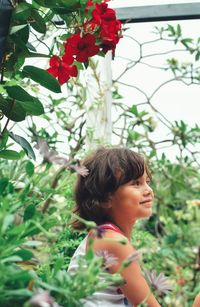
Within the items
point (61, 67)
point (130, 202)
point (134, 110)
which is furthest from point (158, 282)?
point (134, 110)

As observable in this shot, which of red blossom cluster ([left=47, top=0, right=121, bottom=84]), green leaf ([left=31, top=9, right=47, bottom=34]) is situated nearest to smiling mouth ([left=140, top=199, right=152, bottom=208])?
red blossom cluster ([left=47, top=0, right=121, bottom=84])

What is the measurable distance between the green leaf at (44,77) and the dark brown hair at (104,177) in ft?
1.64

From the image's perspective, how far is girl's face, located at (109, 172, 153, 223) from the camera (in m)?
1.83

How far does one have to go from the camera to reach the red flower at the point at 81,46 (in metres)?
1.43

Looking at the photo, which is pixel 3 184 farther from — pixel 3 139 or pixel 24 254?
pixel 3 139

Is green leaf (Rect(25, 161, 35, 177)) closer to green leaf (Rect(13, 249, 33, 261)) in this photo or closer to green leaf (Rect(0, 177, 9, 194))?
green leaf (Rect(0, 177, 9, 194))

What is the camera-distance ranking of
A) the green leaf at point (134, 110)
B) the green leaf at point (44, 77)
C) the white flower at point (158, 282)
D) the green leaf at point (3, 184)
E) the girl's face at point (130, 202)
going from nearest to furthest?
the white flower at point (158, 282), the green leaf at point (3, 184), the green leaf at point (44, 77), the girl's face at point (130, 202), the green leaf at point (134, 110)

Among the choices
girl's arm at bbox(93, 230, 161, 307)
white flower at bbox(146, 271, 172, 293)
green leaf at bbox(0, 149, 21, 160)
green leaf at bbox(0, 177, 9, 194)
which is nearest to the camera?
white flower at bbox(146, 271, 172, 293)

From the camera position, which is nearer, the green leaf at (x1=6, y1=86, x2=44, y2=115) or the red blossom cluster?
the green leaf at (x1=6, y1=86, x2=44, y2=115)

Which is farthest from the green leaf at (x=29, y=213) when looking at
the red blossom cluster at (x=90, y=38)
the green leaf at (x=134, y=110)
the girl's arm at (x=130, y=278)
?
the green leaf at (x=134, y=110)

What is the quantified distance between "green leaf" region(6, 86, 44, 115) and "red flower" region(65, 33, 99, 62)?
0.16 meters

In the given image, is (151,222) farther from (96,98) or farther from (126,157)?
(126,157)

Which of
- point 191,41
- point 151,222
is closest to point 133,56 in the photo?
point 191,41

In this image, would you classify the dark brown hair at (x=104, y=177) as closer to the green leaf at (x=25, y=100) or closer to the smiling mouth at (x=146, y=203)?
the smiling mouth at (x=146, y=203)
